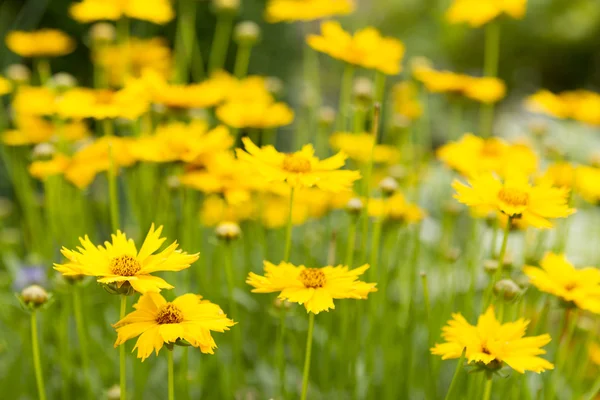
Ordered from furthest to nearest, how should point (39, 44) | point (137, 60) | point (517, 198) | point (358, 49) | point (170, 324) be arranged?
1. point (137, 60)
2. point (39, 44)
3. point (358, 49)
4. point (517, 198)
5. point (170, 324)

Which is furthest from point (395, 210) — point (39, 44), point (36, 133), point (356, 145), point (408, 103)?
point (39, 44)

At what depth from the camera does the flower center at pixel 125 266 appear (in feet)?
1.65

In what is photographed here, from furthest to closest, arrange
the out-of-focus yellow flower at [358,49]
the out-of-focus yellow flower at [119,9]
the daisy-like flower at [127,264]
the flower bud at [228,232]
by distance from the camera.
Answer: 1. the out-of-focus yellow flower at [119,9]
2. the out-of-focus yellow flower at [358,49]
3. the flower bud at [228,232]
4. the daisy-like flower at [127,264]

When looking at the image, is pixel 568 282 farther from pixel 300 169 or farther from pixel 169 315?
pixel 169 315

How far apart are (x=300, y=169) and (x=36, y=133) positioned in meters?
0.62

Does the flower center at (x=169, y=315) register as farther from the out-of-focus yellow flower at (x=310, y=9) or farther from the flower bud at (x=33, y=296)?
the out-of-focus yellow flower at (x=310, y=9)

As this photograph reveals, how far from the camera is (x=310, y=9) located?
111 cm

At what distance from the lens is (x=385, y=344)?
0.93 metres

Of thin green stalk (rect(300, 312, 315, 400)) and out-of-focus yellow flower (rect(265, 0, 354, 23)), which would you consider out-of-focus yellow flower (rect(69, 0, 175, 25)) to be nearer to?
out-of-focus yellow flower (rect(265, 0, 354, 23))

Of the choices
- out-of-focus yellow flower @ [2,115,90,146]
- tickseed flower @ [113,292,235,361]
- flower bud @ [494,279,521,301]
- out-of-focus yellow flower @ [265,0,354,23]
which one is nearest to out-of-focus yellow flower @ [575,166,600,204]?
flower bud @ [494,279,521,301]

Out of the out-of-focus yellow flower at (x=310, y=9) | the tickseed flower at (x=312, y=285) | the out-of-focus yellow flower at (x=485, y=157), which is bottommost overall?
the tickseed flower at (x=312, y=285)

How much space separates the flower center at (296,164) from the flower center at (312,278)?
0.10 metres

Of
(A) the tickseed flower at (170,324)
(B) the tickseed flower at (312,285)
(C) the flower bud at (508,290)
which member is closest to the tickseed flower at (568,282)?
(C) the flower bud at (508,290)

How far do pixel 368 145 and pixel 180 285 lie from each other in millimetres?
331
